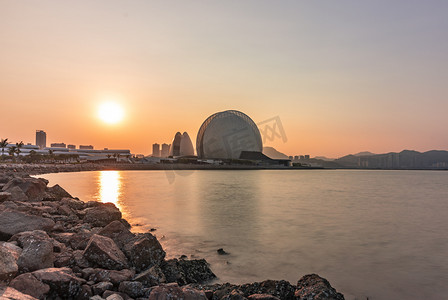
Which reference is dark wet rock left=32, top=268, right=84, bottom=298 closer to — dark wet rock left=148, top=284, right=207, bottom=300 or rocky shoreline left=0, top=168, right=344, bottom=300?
rocky shoreline left=0, top=168, right=344, bottom=300

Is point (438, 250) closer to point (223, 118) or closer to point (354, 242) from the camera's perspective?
point (354, 242)

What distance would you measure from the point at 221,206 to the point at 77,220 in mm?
10788

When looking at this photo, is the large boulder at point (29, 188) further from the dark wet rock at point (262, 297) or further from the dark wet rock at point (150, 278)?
the dark wet rock at point (262, 297)

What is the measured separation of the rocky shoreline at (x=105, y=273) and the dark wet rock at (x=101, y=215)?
2125 millimetres

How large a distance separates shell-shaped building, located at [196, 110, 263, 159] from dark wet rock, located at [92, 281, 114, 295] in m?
104

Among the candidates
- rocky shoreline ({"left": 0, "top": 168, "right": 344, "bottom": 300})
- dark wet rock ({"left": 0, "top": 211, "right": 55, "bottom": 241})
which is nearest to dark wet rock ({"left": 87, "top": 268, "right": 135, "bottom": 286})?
rocky shoreline ({"left": 0, "top": 168, "right": 344, "bottom": 300})

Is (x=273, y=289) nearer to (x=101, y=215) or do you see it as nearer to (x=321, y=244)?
(x=321, y=244)

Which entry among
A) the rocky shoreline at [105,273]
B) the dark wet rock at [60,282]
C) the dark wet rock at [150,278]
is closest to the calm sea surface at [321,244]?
the rocky shoreline at [105,273]

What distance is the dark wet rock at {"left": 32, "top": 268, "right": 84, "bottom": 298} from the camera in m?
4.70

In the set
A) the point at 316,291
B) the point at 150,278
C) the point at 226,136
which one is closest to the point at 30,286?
the point at 150,278

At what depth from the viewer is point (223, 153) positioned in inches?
4400

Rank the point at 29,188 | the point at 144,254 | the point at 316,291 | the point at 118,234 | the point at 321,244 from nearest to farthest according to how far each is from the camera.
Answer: the point at 316,291 → the point at 144,254 → the point at 118,234 → the point at 321,244 → the point at 29,188

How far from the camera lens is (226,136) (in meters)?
110

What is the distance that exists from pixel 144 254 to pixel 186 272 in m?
0.95
